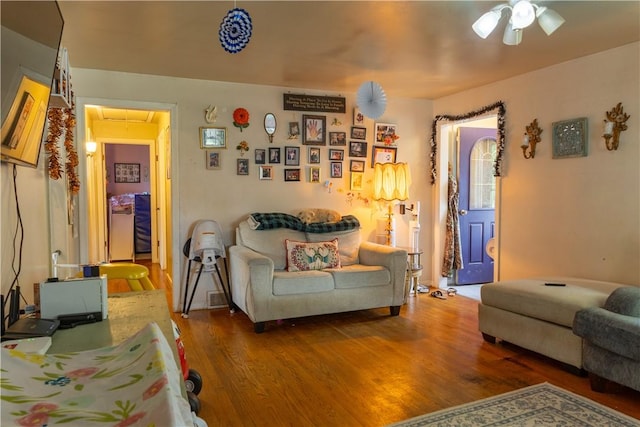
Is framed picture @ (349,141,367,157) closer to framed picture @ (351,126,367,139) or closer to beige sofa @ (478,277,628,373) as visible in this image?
framed picture @ (351,126,367,139)

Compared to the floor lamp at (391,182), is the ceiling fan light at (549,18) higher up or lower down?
higher up

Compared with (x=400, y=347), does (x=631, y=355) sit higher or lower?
higher

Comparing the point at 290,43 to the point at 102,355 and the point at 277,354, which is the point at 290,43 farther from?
the point at 102,355

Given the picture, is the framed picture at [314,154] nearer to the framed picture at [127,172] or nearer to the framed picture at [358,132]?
the framed picture at [358,132]

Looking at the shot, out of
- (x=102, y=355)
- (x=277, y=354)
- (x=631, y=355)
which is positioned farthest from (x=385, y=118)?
(x=102, y=355)

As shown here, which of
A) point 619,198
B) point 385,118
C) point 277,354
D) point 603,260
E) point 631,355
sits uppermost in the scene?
point 385,118

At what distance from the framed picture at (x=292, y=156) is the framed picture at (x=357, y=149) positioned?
626 mm

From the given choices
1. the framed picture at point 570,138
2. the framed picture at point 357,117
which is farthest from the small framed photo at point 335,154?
the framed picture at point 570,138

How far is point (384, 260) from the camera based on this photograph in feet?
13.1

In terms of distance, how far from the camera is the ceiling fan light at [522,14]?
2.20 meters

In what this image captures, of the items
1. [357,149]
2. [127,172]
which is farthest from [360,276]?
[127,172]

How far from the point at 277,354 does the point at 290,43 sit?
2.24 m

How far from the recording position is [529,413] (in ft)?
7.14

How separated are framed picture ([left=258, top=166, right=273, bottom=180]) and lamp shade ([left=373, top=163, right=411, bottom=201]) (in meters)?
1.13
